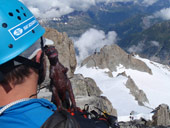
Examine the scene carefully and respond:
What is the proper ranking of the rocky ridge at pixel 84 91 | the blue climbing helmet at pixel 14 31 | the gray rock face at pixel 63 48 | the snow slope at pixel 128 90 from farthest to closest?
the snow slope at pixel 128 90, the gray rock face at pixel 63 48, the rocky ridge at pixel 84 91, the blue climbing helmet at pixel 14 31

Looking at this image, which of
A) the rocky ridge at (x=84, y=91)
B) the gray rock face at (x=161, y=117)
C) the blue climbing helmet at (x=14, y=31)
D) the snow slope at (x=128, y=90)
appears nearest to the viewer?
the blue climbing helmet at (x=14, y=31)

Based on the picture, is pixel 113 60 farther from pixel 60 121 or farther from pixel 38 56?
pixel 60 121

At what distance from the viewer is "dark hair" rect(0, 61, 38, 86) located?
2.02m

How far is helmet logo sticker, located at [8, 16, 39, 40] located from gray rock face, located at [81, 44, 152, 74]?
45830 mm

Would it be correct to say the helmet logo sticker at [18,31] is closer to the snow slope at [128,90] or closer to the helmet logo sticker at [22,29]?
the helmet logo sticker at [22,29]

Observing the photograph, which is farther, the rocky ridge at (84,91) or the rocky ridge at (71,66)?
the rocky ridge at (71,66)

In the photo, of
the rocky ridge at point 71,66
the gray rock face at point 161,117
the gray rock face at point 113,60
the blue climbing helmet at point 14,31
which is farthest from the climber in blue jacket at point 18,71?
the gray rock face at point 113,60

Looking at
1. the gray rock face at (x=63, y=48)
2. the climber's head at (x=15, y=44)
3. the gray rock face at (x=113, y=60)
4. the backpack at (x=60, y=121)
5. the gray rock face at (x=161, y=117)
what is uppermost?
the gray rock face at (x=113, y=60)

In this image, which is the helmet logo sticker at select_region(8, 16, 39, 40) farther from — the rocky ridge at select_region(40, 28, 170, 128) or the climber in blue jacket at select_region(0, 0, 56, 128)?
the rocky ridge at select_region(40, 28, 170, 128)

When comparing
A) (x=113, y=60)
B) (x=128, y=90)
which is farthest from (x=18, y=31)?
(x=113, y=60)

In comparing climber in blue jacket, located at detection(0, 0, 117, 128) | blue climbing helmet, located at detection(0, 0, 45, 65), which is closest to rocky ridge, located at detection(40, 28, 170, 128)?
climber in blue jacket, located at detection(0, 0, 117, 128)

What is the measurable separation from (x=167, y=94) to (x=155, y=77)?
Answer: 36.9 ft

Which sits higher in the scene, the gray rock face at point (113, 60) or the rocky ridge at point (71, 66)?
the gray rock face at point (113, 60)

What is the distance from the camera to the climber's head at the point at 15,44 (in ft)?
6.55
